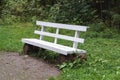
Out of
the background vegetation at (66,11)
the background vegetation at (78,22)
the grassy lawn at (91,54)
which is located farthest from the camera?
the background vegetation at (66,11)

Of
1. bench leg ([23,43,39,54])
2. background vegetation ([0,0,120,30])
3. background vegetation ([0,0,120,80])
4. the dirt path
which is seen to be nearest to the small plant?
background vegetation ([0,0,120,80])

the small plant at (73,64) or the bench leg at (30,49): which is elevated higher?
the small plant at (73,64)

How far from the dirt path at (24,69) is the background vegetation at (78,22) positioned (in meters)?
0.41

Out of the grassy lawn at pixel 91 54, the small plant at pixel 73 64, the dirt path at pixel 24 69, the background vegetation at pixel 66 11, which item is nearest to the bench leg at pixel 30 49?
the dirt path at pixel 24 69

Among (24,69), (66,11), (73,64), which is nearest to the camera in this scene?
(73,64)

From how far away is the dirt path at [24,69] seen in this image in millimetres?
6750

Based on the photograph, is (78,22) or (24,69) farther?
(78,22)

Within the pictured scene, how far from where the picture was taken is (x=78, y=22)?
1513 cm

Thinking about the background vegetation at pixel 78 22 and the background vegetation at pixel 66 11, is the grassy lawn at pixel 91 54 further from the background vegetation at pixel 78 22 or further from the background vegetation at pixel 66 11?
the background vegetation at pixel 66 11

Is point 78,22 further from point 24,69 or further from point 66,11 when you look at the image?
point 24,69

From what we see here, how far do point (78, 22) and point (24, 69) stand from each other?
8.03 metres

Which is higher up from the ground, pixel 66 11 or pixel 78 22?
pixel 66 11

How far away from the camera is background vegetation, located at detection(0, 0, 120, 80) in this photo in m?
7.33

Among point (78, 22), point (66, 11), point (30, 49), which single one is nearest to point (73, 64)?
point (30, 49)
